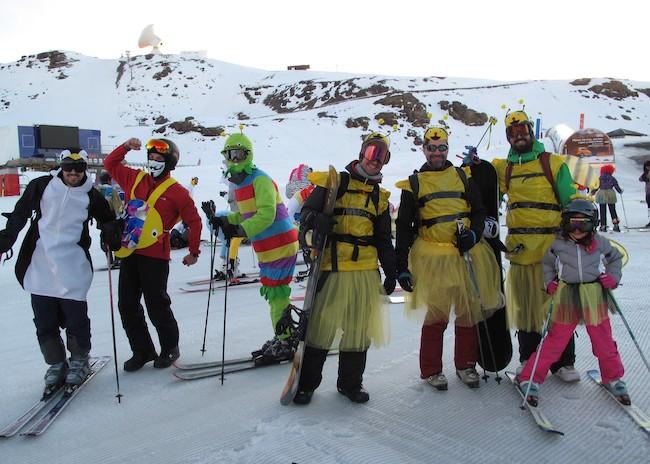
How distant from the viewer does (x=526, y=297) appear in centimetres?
334

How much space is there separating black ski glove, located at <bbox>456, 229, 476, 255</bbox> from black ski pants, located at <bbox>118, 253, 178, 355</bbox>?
218 cm

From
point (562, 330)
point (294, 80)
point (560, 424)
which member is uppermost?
point (294, 80)

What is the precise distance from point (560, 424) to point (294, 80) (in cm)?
5616

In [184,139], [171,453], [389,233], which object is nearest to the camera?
[171,453]

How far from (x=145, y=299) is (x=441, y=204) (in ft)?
7.49

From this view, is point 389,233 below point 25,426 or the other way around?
the other way around

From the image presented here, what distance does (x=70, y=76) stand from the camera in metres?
61.7

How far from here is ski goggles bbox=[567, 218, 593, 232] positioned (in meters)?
2.85

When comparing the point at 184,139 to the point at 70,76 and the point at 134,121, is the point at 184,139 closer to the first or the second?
the point at 134,121

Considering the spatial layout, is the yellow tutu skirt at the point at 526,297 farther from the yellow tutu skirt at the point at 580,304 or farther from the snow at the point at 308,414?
the snow at the point at 308,414

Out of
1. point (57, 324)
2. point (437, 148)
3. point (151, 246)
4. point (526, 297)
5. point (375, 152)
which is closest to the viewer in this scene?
point (375, 152)

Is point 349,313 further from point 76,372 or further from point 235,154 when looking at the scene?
point 76,372

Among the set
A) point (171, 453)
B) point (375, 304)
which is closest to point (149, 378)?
point (171, 453)

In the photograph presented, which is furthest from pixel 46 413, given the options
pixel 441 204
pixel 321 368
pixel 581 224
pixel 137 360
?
pixel 581 224
